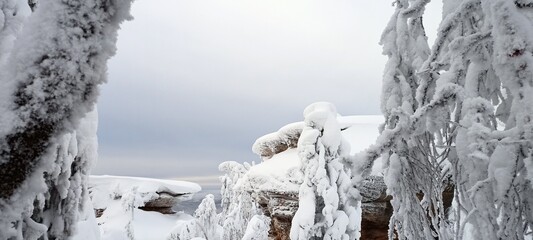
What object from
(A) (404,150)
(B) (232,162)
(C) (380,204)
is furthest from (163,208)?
(A) (404,150)

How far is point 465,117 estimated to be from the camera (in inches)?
65.1

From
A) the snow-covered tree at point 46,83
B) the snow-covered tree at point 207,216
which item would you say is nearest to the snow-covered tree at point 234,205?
the snow-covered tree at point 207,216

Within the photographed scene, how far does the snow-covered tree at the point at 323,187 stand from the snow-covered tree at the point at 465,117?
27.0 feet

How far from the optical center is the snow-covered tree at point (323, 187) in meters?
10.5

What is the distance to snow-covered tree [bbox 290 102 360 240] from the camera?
1051cm

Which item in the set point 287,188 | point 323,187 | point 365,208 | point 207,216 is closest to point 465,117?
point 323,187

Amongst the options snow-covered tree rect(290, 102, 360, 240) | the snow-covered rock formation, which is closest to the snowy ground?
the snow-covered rock formation

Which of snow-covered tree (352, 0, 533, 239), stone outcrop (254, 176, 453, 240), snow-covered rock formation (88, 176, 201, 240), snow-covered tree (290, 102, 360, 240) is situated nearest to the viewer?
snow-covered tree (352, 0, 533, 239)

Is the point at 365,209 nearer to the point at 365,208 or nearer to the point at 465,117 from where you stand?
the point at 365,208

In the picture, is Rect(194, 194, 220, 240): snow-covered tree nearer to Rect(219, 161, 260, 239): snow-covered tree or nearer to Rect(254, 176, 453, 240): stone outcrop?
Rect(219, 161, 260, 239): snow-covered tree

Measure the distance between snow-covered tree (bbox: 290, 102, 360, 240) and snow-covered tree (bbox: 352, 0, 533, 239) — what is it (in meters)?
8.23

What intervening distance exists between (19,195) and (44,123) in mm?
245

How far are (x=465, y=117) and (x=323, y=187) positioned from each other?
939 cm

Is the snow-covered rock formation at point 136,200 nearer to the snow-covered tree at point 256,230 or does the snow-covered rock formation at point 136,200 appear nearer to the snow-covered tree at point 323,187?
the snow-covered tree at point 256,230
